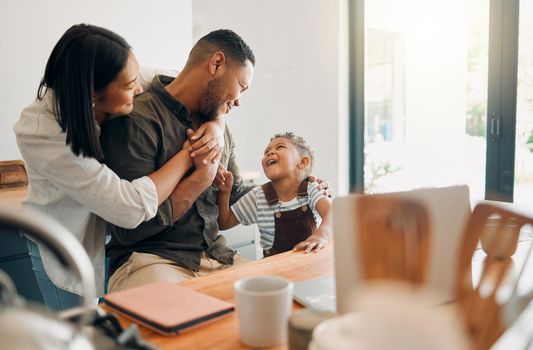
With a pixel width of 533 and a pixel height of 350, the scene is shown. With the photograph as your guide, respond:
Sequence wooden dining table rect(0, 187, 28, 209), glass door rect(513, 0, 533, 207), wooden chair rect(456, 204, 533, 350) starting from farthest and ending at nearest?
glass door rect(513, 0, 533, 207) < wooden dining table rect(0, 187, 28, 209) < wooden chair rect(456, 204, 533, 350)

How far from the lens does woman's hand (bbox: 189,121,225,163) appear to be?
1581mm

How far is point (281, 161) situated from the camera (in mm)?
1777

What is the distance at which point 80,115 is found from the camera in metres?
1.32

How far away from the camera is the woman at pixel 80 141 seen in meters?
1.32

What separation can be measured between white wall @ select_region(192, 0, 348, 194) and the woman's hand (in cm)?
209

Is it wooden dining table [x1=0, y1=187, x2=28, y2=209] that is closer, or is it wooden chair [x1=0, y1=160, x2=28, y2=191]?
wooden dining table [x1=0, y1=187, x2=28, y2=209]

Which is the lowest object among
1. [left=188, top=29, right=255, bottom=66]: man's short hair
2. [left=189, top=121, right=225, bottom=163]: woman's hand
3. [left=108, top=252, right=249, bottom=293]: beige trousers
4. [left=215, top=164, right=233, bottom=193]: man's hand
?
[left=108, top=252, right=249, bottom=293]: beige trousers

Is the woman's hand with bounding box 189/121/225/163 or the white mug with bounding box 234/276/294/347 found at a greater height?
the woman's hand with bounding box 189/121/225/163

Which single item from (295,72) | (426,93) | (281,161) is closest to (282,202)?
(281,161)

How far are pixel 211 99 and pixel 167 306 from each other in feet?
3.57

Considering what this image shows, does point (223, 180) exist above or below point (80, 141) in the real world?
below

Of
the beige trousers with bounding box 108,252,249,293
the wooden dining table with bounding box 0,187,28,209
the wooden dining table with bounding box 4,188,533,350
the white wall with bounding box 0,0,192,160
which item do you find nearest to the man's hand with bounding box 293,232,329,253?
the wooden dining table with bounding box 4,188,533,350

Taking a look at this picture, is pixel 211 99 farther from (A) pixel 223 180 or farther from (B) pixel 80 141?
(B) pixel 80 141

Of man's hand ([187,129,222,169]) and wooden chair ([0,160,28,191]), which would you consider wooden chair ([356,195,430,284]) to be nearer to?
man's hand ([187,129,222,169])
